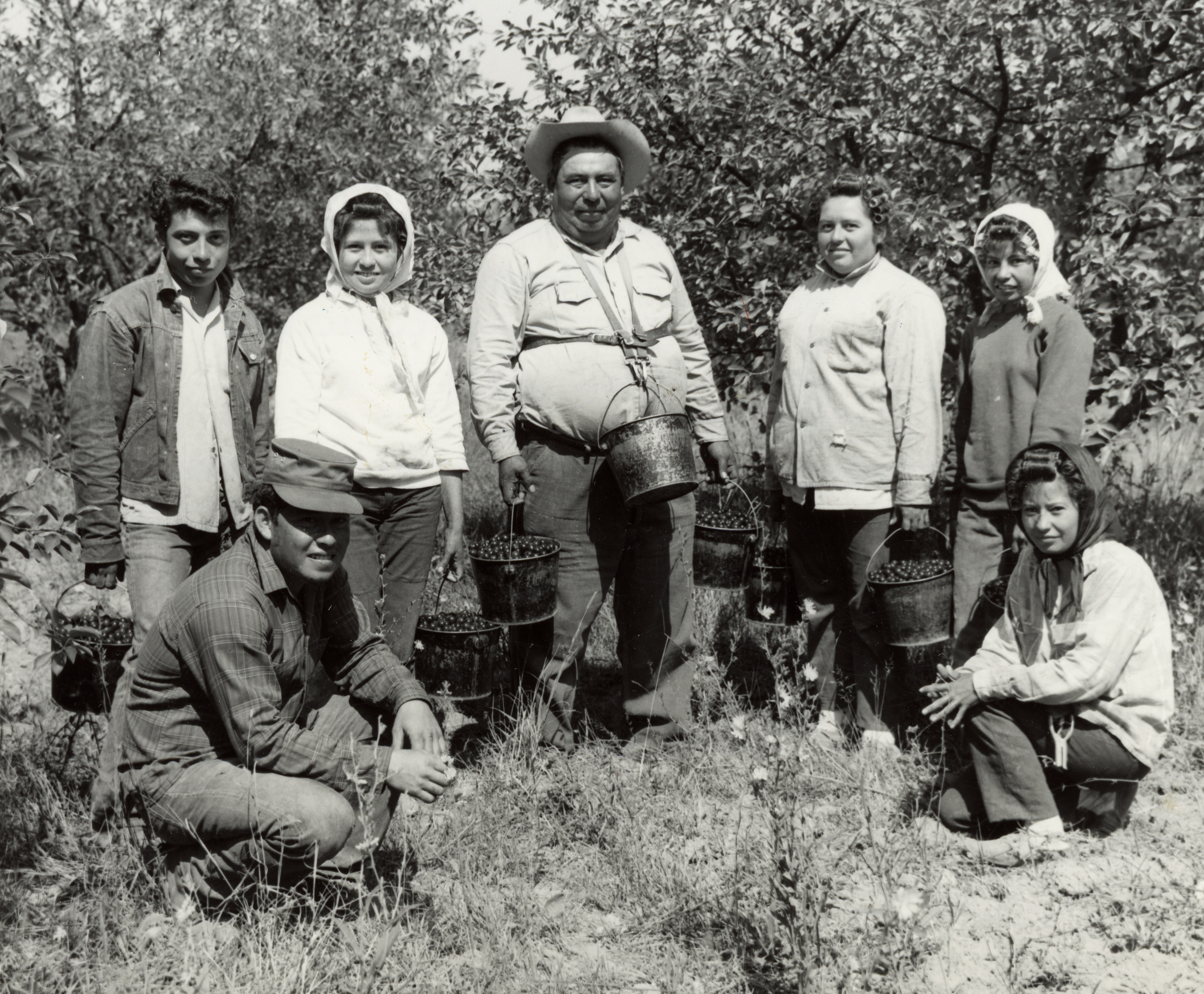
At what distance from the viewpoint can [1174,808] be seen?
3889 mm

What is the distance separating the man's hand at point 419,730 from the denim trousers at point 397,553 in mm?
644

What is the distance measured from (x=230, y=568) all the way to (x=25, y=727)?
6.89 ft

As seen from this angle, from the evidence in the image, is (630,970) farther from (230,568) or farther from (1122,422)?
(1122,422)

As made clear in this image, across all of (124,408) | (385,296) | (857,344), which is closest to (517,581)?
(385,296)

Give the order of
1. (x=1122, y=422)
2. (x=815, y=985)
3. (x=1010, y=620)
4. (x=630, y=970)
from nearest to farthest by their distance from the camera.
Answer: (x=815, y=985) → (x=630, y=970) → (x=1010, y=620) → (x=1122, y=422)

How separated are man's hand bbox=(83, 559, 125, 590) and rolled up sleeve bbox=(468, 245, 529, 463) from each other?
1.17 metres

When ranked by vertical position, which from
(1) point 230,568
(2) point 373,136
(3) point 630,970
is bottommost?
(3) point 630,970

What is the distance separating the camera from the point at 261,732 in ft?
9.30

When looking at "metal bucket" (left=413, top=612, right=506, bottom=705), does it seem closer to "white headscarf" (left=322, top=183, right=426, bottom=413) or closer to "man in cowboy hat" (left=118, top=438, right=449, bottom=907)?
"white headscarf" (left=322, top=183, right=426, bottom=413)

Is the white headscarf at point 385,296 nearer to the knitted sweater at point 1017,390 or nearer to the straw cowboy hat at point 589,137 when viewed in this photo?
the straw cowboy hat at point 589,137

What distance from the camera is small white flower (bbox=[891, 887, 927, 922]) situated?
236cm

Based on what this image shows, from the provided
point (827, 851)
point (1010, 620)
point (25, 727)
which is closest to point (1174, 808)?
point (1010, 620)

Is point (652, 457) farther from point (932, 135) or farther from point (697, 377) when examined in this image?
point (932, 135)

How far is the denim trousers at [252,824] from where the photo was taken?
9.34 ft
